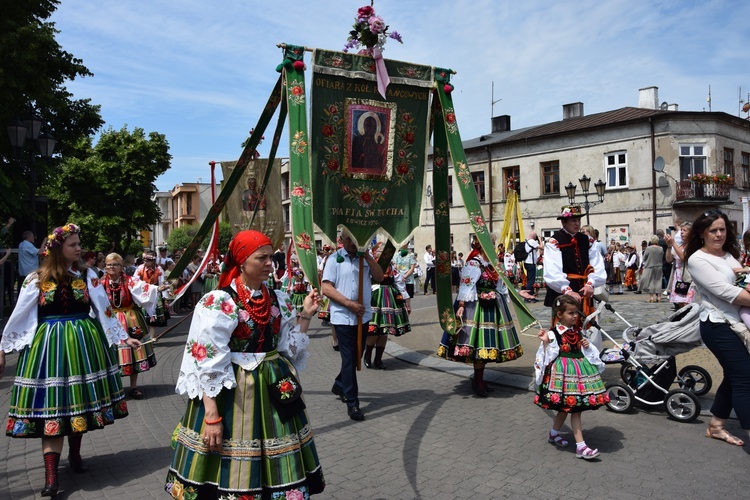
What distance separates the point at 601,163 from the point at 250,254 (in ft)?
99.1

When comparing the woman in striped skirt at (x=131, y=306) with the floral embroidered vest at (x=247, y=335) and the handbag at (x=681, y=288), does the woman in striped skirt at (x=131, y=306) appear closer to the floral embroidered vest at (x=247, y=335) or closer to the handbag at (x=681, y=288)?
the floral embroidered vest at (x=247, y=335)

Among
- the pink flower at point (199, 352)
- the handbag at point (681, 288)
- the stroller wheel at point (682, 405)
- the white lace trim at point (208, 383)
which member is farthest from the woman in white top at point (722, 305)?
the handbag at point (681, 288)

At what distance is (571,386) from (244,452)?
3.24 meters

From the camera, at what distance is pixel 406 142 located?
20.9 feet

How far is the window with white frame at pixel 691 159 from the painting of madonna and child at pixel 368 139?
86.9 feet

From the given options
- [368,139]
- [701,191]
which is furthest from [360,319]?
[701,191]

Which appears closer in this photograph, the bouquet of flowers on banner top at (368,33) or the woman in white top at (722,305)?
the woman in white top at (722,305)

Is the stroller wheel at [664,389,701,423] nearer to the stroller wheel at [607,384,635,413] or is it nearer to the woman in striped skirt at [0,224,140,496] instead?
the stroller wheel at [607,384,635,413]

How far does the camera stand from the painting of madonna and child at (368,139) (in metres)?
6.03

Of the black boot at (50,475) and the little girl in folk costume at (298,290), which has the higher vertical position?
the little girl in folk costume at (298,290)

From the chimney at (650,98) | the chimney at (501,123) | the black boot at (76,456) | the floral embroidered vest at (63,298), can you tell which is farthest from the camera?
the chimney at (501,123)

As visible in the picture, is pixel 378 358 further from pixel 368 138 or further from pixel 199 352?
pixel 199 352

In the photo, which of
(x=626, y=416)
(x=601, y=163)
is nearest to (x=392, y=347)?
(x=626, y=416)

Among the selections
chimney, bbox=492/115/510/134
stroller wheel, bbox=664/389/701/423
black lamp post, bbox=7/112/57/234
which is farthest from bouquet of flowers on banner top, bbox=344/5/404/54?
chimney, bbox=492/115/510/134
